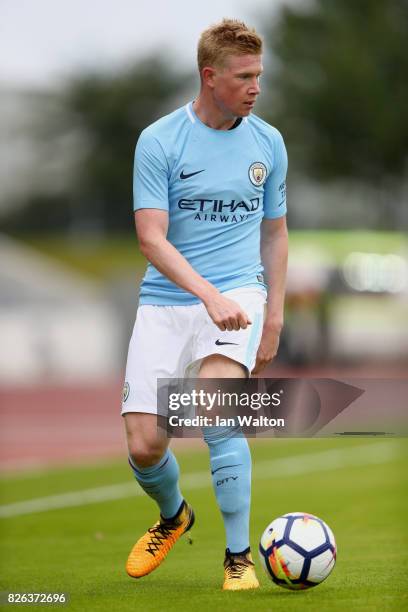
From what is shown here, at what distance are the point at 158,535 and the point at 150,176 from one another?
1805 mm

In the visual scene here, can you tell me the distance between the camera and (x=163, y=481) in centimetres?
662

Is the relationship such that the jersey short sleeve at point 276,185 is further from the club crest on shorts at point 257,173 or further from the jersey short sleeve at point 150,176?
the jersey short sleeve at point 150,176

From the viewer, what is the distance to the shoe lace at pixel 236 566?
6078 mm

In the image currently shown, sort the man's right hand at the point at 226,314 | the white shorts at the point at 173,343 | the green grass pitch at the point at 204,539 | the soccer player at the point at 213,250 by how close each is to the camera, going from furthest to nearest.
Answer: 1. the white shorts at the point at 173,343
2. the soccer player at the point at 213,250
3. the green grass pitch at the point at 204,539
4. the man's right hand at the point at 226,314

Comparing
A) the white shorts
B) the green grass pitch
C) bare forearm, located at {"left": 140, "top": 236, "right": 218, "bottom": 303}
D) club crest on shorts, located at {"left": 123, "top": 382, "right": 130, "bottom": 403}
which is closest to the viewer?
bare forearm, located at {"left": 140, "top": 236, "right": 218, "bottom": 303}

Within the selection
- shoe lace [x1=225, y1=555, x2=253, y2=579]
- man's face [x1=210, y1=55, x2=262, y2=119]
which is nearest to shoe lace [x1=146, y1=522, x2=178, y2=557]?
shoe lace [x1=225, y1=555, x2=253, y2=579]

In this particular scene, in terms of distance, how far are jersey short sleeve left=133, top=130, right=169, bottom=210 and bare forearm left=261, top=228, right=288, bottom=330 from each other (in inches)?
26.6

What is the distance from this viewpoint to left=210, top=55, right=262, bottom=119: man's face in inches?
238

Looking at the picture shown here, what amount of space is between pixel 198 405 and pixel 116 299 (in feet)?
113

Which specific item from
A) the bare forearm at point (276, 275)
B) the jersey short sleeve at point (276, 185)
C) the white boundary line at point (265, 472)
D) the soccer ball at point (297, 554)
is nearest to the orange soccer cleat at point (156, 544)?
the soccer ball at point (297, 554)

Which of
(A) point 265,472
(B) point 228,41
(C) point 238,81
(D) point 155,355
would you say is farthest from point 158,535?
(A) point 265,472

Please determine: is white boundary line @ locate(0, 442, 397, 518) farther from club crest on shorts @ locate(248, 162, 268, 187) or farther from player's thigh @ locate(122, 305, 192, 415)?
club crest on shorts @ locate(248, 162, 268, 187)

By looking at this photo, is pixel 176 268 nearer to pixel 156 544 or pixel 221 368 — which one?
pixel 221 368

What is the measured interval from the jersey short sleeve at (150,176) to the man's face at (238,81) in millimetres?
377
